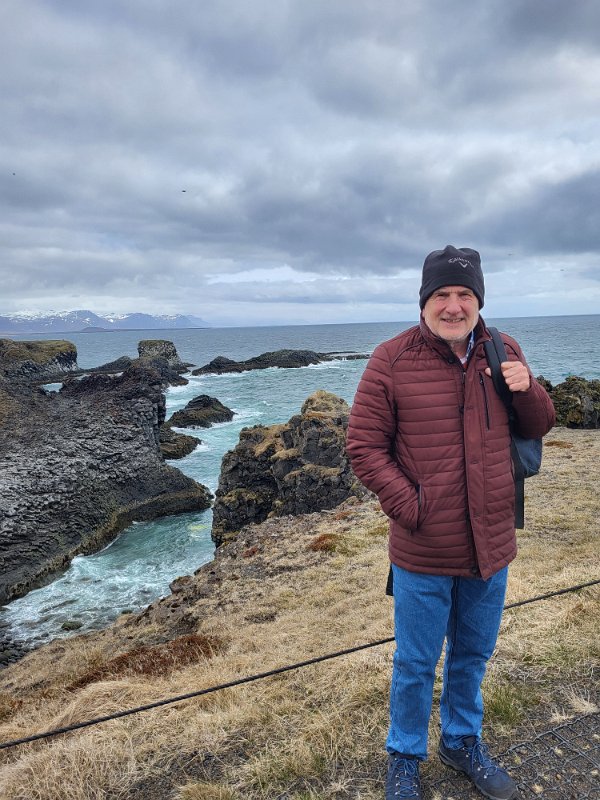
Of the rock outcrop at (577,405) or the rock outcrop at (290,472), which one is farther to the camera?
the rock outcrop at (577,405)

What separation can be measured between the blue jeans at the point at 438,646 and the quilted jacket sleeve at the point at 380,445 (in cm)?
57

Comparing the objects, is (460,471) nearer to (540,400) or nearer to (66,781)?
(540,400)

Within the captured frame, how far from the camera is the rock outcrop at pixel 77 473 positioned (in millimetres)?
19250

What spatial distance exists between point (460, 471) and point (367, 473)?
2.00 feet

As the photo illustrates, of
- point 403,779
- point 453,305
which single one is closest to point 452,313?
point 453,305

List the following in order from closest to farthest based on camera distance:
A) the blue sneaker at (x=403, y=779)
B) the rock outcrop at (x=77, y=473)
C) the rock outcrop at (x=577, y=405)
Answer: the blue sneaker at (x=403, y=779) → the rock outcrop at (x=77, y=473) → the rock outcrop at (x=577, y=405)

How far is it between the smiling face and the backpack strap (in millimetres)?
214

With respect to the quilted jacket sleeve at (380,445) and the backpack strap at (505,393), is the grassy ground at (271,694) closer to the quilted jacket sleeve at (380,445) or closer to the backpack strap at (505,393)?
the backpack strap at (505,393)

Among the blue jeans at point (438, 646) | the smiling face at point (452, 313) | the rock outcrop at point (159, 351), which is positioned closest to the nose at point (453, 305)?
the smiling face at point (452, 313)

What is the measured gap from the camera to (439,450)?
3199 mm

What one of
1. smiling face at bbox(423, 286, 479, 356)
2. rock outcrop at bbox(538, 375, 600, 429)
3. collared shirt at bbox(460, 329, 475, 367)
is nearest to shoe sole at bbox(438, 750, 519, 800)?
collared shirt at bbox(460, 329, 475, 367)

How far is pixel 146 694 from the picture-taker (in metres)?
5.48

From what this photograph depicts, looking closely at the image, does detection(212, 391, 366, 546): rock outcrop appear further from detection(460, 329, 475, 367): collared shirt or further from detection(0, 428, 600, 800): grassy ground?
detection(460, 329, 475, 367): collared shirt

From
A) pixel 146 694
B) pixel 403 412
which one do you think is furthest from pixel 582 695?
pixel 146 694
